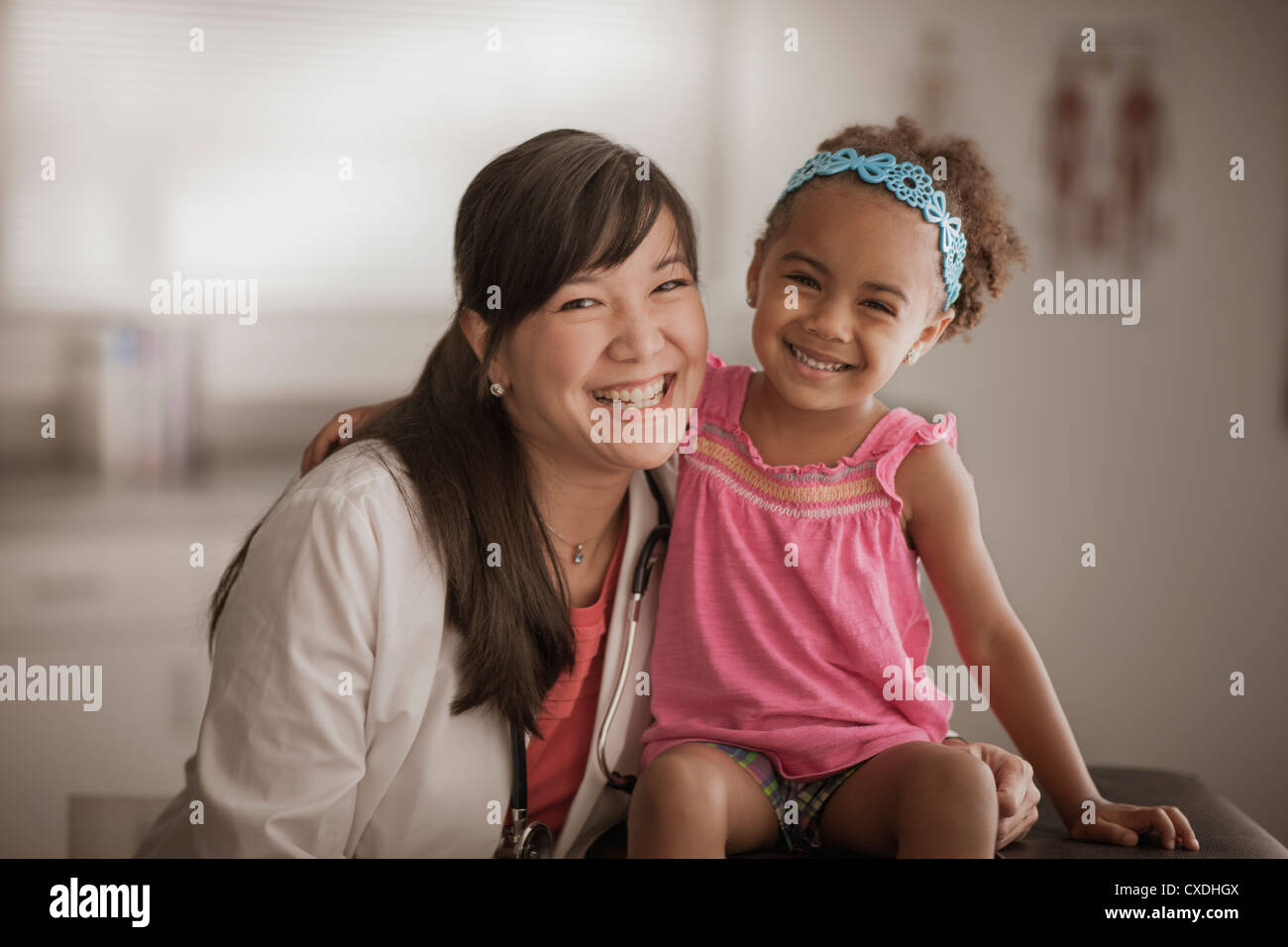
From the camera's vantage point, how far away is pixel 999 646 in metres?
1.28

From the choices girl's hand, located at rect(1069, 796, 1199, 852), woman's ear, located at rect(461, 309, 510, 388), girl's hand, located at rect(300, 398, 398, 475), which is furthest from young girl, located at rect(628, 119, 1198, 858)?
girl's hand, located at rect(300, 398, 398, 475)

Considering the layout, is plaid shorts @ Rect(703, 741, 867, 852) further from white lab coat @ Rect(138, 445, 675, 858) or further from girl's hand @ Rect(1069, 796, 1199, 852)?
girl's hand @ Rect(1069, 796, 1199, 852)

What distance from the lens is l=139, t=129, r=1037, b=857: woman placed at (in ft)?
3.94

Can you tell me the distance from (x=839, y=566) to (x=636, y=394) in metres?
0.31

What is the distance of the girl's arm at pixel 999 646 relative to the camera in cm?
127

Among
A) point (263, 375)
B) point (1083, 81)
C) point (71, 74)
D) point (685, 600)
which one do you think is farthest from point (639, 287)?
point (71, 74)

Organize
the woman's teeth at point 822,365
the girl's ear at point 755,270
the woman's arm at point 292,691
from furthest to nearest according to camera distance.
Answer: the girl's ear at point 755,270, the woman's teeth at point 822,365, the woman's arm at point 292,691

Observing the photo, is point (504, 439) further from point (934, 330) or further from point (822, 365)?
point (934, 330)

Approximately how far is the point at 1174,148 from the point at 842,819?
6.93ft

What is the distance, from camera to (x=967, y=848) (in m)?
1.07

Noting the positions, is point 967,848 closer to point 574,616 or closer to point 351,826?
point 574,616

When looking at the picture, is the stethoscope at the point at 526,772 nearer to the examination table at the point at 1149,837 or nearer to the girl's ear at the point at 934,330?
the examination table at the point at 1149,837

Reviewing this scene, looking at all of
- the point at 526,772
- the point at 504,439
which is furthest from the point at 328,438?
the point at 526,772

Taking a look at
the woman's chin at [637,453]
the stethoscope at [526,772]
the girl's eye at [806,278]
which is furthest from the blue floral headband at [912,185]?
the stethoscope at [526,772]
